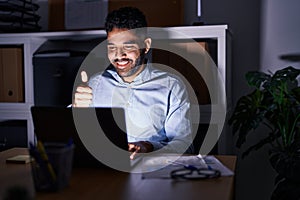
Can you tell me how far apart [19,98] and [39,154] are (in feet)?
5.10

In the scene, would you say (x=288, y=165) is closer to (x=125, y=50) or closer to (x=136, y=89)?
(x=136, y=89)

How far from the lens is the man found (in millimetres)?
1676

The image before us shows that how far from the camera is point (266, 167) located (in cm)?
236

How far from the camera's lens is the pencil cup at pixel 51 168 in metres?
0.92

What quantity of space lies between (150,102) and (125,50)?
27cm

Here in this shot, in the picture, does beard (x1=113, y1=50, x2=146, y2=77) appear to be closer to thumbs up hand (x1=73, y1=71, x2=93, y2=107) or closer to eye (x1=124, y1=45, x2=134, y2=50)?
eye (x1=124, y1=45, x2=134, y2=50)

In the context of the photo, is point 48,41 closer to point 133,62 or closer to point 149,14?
point 149,14

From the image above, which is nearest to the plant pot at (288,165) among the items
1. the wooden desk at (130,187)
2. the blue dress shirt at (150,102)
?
the blue dress shirt at (150,102)

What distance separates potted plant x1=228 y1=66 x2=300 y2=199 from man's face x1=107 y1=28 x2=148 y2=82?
0.60m

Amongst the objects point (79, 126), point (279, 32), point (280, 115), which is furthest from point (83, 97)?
point (279, 32)

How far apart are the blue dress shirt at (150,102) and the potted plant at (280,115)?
0.42m

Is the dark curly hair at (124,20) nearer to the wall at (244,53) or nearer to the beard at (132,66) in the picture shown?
the beard at (132,66)

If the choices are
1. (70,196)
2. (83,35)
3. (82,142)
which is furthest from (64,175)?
(83,35)

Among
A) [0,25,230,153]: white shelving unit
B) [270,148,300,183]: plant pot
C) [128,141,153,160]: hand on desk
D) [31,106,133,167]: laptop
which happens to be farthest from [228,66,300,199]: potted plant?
[31,106,133,167]: laptop
